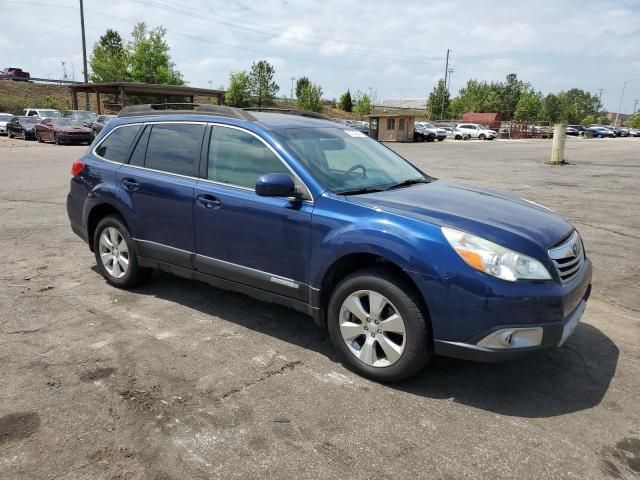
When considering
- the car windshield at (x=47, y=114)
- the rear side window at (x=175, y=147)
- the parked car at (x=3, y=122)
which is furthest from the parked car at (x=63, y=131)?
the rear side window at (x=175, y=147)

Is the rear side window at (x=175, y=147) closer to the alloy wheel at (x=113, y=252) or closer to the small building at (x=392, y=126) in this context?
the alloy wheel at (x=113, y=252)

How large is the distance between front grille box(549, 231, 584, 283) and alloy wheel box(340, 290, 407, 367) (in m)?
1.04

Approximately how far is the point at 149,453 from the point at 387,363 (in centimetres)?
153

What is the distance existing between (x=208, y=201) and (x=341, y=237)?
1.31 m

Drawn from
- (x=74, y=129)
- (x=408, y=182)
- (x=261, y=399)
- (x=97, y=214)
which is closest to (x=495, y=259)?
(x=408, y=182)

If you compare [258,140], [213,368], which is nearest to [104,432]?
[213,368]

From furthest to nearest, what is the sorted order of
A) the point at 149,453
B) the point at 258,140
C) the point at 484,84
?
the point at 484,84, the point at 258,140, the point at 149,453

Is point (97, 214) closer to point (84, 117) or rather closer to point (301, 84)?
point (84, 117)

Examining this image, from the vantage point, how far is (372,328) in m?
3.47

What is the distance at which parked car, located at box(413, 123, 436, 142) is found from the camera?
1773 inches

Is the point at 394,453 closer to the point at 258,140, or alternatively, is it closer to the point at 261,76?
the point at 258,140

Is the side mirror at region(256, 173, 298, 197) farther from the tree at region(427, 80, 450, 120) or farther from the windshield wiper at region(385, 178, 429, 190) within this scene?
the tree at region(427, 80, 450, 120)

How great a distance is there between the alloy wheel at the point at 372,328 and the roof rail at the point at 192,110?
1.78m

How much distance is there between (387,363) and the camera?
3432mm
